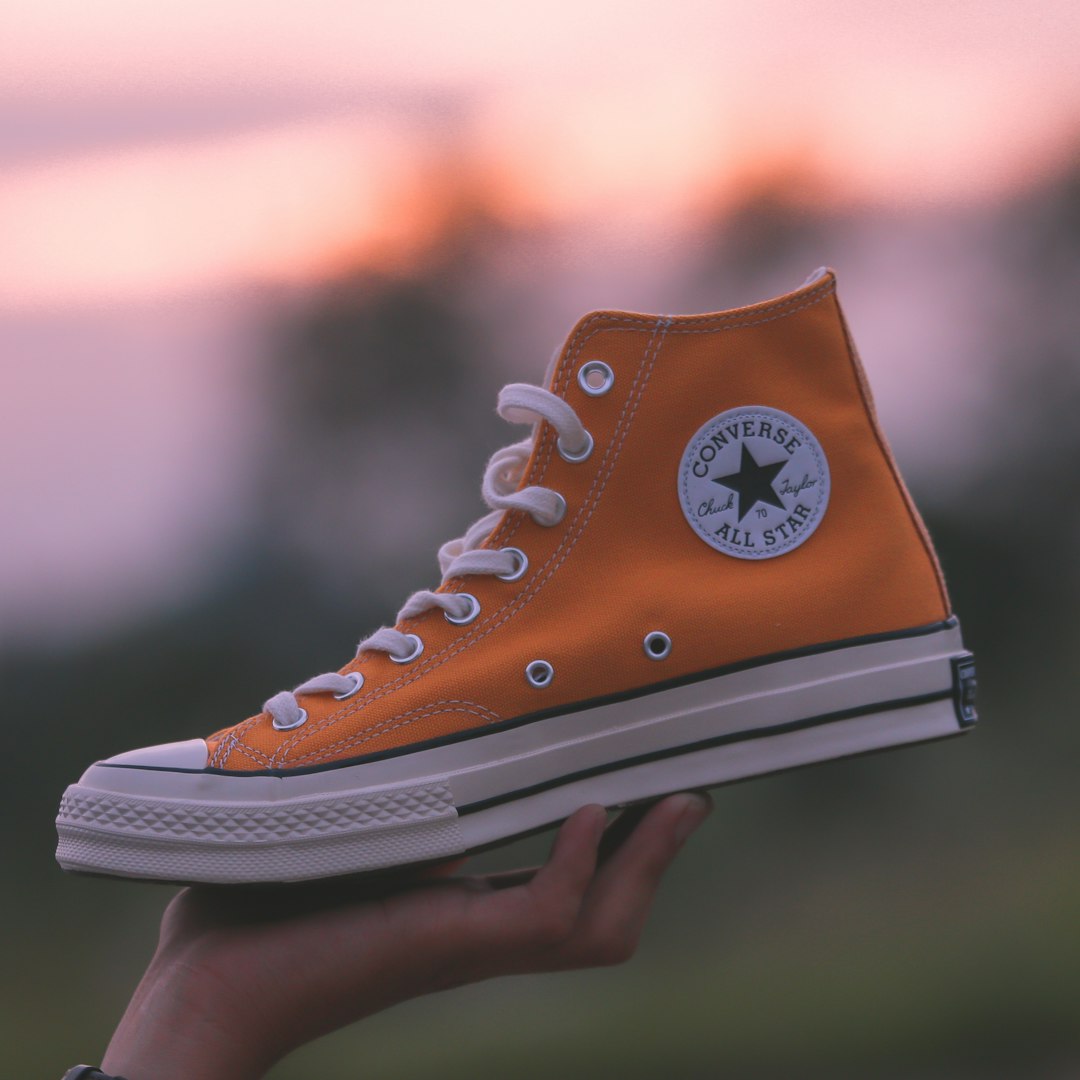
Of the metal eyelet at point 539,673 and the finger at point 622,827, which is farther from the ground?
the metal eyelet at point 539,673

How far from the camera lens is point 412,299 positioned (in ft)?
27.5

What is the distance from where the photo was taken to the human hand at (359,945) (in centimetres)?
160

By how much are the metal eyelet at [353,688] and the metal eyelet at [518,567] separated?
262 mm

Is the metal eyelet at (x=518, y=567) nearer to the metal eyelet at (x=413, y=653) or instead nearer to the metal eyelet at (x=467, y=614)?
the metal eyelet at (x=467, y=614)

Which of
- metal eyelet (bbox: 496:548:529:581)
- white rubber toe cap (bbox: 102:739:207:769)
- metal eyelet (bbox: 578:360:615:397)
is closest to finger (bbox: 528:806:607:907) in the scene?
metal eyelet (bbox: 496:548:529:581)

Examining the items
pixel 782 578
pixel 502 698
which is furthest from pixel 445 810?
pixel 782 578

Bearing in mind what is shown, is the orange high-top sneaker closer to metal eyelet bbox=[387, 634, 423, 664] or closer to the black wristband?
metal eyelet bbox=[387, 634, 423, 664]

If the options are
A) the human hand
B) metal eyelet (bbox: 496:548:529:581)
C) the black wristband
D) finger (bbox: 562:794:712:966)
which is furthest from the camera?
metal eyelet (bbox: 496:548:529:581)

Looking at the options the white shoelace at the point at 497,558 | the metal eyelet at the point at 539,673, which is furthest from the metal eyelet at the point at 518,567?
the metal eyelet at the point at 539,673

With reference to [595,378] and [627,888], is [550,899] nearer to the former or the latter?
[627,888]

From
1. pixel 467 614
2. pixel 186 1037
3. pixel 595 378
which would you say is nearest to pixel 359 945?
pixel 186 1037

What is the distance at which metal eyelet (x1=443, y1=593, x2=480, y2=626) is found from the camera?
5.91 ft

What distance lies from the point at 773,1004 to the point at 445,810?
680 cm

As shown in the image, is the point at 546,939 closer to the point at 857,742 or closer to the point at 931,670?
the point at 857,742
